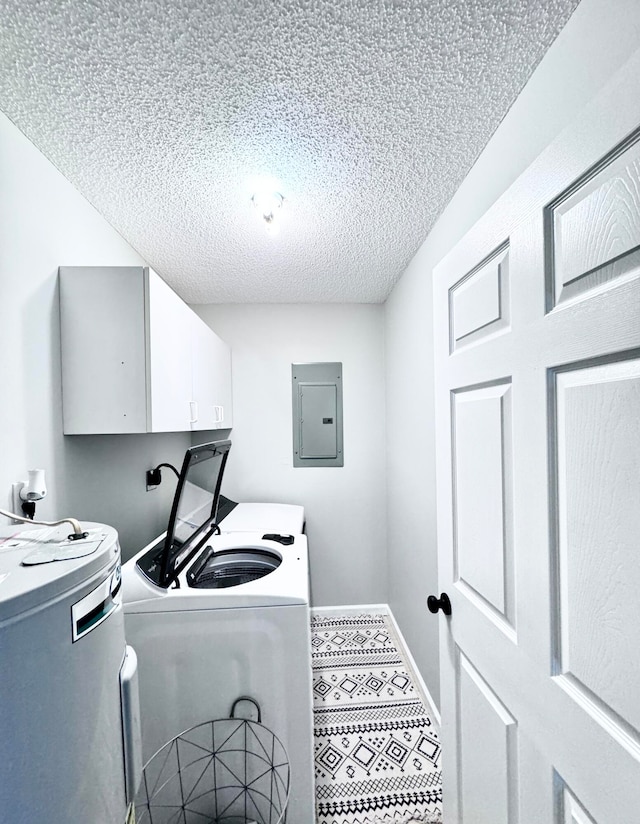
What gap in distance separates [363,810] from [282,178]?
2494 millimetres

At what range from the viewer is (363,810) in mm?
1481

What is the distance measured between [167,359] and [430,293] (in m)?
1.29

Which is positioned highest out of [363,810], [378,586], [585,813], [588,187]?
[588,187]

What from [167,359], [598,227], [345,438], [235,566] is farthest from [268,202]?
[345,438]

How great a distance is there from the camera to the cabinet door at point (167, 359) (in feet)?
4.53

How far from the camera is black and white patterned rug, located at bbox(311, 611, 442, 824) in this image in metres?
1.50

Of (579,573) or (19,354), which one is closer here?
(579,573)

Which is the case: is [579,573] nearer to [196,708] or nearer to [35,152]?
[196,708]

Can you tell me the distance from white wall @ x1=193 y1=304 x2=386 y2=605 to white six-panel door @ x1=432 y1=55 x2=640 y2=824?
1876 millimetres

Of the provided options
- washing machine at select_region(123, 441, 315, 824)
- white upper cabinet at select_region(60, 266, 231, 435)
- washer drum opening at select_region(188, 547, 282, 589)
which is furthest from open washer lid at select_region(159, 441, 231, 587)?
white upper cabinet at select_region(60, 266, 231, 435)

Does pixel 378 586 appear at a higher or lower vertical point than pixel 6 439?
lower

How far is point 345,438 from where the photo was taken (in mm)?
2934

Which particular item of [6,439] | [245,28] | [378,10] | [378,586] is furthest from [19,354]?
[378,586]

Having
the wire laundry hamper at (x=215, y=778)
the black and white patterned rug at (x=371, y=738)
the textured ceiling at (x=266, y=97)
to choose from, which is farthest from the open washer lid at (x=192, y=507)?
the black and white patterned rug at (x=371, y=738)
